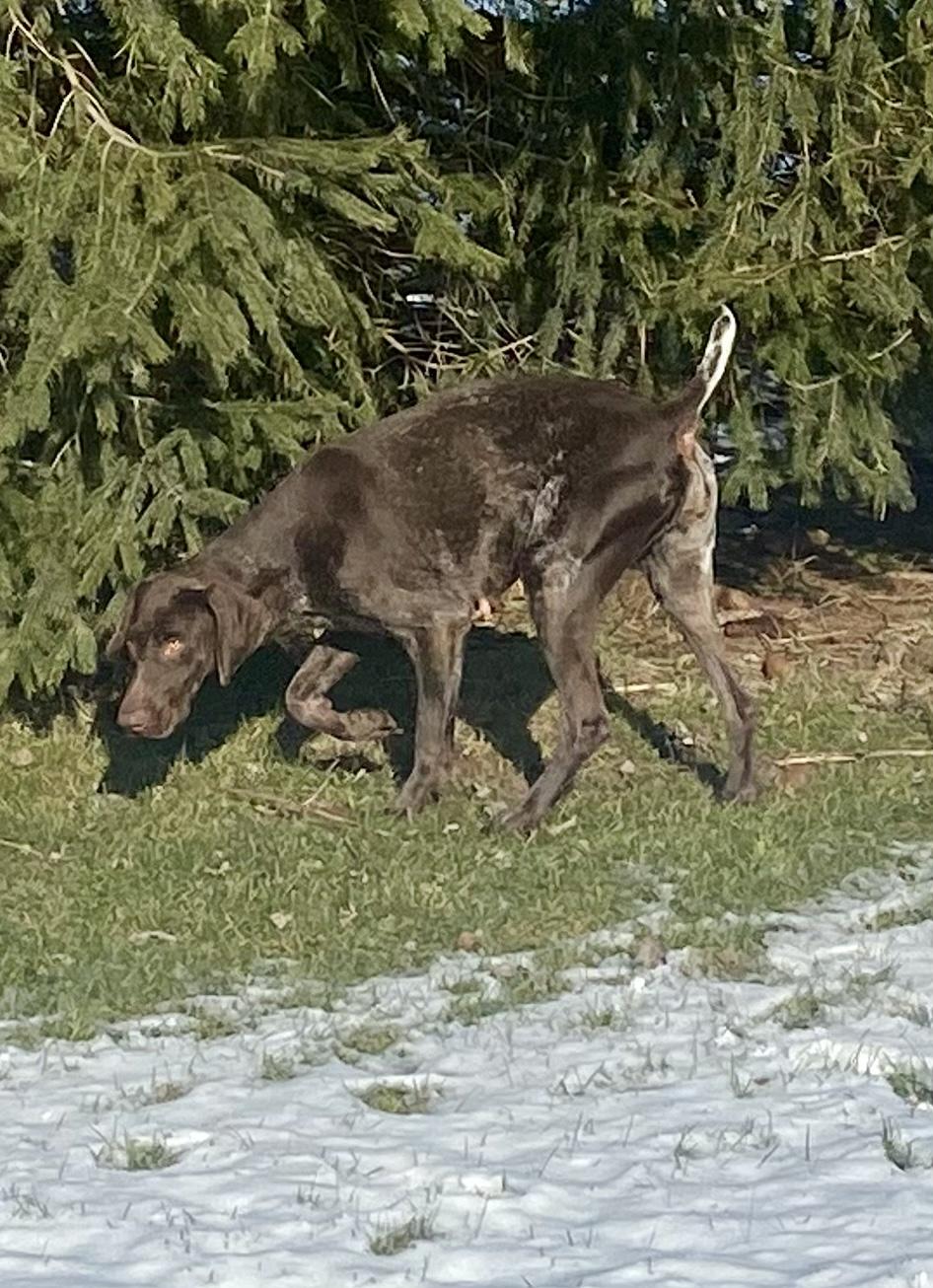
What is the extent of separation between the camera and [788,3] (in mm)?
9617

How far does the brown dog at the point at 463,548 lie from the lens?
8.45 meters

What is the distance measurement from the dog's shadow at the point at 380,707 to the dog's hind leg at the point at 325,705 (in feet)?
0.54

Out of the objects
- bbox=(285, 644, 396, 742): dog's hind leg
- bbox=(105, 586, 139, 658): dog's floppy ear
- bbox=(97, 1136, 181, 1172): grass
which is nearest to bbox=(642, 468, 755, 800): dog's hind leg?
bbox=(285, 644, 396, 742): dog's hind leg

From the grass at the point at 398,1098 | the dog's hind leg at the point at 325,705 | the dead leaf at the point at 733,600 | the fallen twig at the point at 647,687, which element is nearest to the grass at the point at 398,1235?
the grass at the point at 398,1098

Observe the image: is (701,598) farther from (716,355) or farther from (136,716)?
(136,716)

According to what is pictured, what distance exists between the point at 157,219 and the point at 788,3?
11.1 ft

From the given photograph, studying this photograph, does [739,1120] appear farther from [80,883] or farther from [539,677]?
[539,677]

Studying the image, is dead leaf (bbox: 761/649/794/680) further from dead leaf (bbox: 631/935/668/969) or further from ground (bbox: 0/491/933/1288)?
dead leaf (bbox: 631/935/668/969)

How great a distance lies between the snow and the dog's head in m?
2.59

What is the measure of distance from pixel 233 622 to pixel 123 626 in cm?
44

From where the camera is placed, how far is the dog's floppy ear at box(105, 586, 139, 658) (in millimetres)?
8500

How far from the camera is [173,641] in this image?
27.7 ft

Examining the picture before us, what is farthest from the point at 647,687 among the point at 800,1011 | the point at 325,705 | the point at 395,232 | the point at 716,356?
the point at 800,1011

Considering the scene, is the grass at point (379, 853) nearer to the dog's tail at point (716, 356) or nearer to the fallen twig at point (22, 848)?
the fallen twig at point (22, 848)
